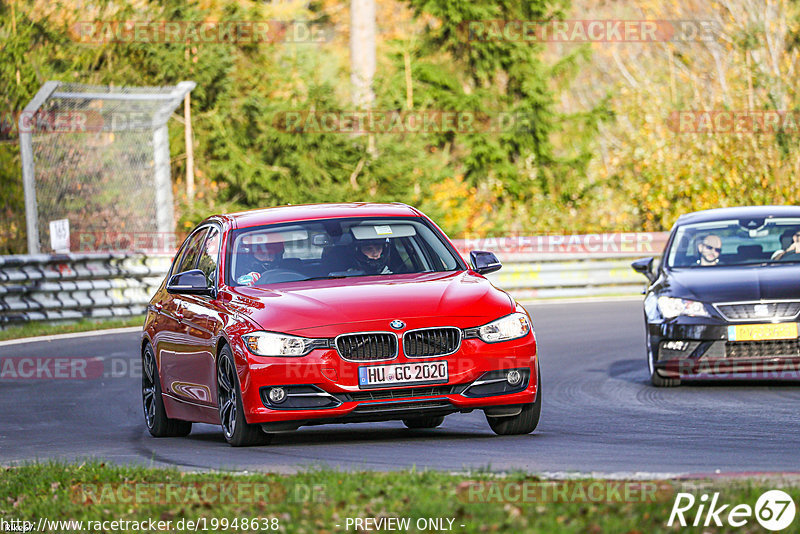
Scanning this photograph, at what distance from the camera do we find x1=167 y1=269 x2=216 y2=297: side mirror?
1023 centimetres

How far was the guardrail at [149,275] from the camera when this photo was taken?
2147cm

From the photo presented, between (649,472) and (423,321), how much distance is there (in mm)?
2161

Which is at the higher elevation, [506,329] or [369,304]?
[369,304]

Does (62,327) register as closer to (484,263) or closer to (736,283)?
(736,283)

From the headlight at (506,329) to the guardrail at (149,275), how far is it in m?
13.2

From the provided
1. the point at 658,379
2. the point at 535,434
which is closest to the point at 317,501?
the point at 535,434

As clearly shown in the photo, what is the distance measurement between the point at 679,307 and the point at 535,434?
3735 millimetres

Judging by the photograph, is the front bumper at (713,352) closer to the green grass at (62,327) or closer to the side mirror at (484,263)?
the side mirror at (484,263)

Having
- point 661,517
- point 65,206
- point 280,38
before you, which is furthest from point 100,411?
point 280,38

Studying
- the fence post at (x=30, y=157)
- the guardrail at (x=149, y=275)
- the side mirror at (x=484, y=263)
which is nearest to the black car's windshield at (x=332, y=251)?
the side mirror at (x=484, y=263)

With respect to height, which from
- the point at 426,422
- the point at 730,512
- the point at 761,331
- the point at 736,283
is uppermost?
the point at 736,283

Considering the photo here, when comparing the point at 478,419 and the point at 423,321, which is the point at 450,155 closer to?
the point at 478,419

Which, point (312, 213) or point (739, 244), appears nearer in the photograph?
point (312, 213)

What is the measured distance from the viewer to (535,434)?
9914mm
